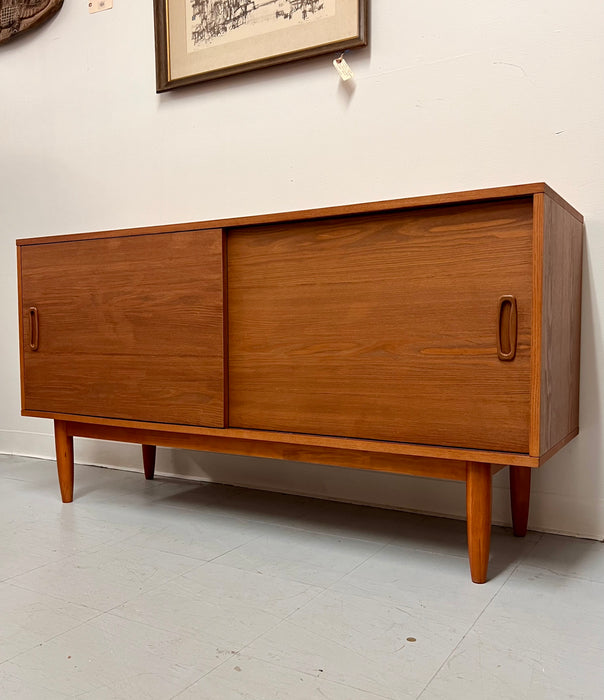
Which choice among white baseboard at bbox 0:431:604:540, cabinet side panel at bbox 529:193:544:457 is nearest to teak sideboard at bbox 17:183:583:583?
cabinet side panel at bbox 529:193:544:457

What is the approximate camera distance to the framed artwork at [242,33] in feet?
5.78

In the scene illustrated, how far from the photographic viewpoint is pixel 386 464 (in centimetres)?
132

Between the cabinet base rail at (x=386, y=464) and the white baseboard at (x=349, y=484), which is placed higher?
the cabinet base rail at (x=386, y=464)

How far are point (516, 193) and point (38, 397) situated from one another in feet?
4.33

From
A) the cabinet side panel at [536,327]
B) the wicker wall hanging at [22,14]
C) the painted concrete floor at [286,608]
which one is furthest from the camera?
the wicker wall hanging at [22,14]

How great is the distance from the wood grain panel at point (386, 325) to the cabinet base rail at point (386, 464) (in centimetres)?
6

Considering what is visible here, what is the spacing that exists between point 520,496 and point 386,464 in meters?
0.38

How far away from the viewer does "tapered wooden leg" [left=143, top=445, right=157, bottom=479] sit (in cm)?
210

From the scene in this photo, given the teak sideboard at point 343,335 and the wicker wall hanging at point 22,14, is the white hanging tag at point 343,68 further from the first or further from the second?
the wicker wall hanging at point 22,14

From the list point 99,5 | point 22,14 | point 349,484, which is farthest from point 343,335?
point 22,14

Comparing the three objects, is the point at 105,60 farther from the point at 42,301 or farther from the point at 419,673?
the point at 419,673

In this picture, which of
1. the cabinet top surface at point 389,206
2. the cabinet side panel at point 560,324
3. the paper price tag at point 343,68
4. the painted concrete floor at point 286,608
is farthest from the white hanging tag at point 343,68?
the painted concrete floor at point 286,608

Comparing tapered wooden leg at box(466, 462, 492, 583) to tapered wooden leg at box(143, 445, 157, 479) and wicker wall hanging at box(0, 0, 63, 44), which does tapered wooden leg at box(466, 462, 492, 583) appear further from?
wicker wall hanging at box(0, 0, 63, 44)

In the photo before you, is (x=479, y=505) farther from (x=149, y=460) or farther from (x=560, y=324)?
(x=149, y=460)
